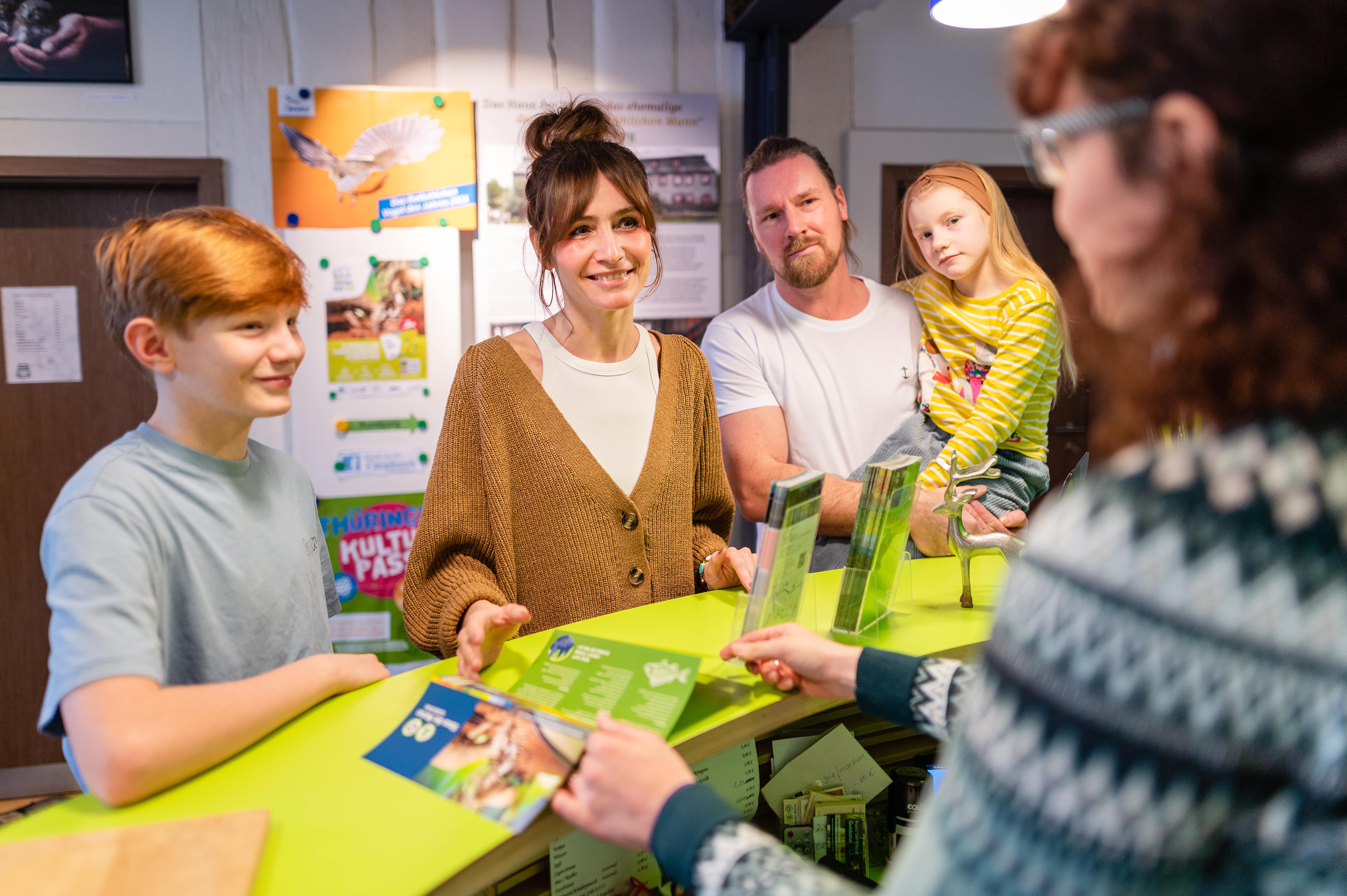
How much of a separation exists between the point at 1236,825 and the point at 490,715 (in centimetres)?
79

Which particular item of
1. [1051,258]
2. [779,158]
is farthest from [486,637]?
[1051,258]

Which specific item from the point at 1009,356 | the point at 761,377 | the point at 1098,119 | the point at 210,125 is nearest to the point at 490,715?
the point at 1098,119

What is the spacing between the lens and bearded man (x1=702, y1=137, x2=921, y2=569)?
235 centimetres

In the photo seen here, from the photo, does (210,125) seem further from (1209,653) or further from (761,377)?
(1209,653)

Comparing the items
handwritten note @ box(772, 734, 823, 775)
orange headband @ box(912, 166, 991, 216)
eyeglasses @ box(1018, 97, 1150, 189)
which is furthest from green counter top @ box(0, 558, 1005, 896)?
orange headband @ box(912, 166, 991, 216)

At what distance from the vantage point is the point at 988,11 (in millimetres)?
2146

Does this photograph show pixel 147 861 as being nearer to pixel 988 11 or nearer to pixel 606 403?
pixel 606 403

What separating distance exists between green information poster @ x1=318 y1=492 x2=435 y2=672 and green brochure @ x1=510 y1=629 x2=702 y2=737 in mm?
2525

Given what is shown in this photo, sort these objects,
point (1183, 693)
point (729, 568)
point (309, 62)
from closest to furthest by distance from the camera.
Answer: point (1183, 693) < point (729, 568) < point (309, 62)

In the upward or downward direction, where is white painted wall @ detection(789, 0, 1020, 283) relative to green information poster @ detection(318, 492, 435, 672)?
upward

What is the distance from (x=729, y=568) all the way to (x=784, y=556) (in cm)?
54

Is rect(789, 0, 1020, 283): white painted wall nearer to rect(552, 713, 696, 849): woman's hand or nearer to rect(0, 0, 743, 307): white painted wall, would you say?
rect(0, 0, 743, 307): white painted wall

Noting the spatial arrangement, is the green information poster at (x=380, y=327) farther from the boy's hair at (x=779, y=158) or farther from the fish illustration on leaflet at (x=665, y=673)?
the fish illustration on leaflet at (x=665, y=673)

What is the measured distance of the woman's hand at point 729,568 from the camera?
1.67 m
